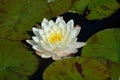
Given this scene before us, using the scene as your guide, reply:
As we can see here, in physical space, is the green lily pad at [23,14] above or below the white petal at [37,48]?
above

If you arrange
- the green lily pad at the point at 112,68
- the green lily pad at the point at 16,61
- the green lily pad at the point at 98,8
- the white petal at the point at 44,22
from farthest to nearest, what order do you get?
the green lily pad at the point at 98,8, the white petal at the point at 44,22, the green lily pad at the point at 16,61, the green lily pad at the point at 112,68

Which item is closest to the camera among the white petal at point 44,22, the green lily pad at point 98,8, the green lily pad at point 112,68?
the green lily pad at point 112,68

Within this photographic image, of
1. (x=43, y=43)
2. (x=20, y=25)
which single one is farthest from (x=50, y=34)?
(x=20, y=25)

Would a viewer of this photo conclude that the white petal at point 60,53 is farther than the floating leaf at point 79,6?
No

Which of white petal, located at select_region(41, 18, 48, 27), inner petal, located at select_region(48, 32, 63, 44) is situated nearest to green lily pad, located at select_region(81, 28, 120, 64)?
inner petal, located at select_region(48, 32, 63, 44)

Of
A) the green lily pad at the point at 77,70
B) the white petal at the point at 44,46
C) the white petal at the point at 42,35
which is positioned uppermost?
the white petal at the point at 42,35

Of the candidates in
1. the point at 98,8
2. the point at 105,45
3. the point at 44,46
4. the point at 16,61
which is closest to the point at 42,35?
the point at 44,46

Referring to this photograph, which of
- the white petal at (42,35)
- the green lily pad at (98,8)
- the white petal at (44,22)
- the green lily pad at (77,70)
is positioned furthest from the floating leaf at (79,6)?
the green lily pad at (77,70)

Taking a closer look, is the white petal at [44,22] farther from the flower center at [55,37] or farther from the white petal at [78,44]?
the white petal at [78,44]
